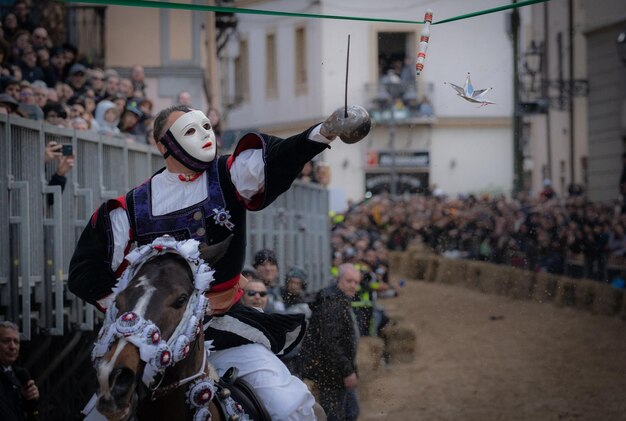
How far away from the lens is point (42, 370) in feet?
32.3

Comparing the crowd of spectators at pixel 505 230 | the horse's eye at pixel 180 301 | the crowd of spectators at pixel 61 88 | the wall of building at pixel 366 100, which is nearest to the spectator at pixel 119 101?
the crowd of spectators at pixel 61 88

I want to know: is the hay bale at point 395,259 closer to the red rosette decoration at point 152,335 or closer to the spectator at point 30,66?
the spectator at point 30,66

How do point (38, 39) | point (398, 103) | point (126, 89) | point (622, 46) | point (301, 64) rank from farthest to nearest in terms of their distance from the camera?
1. point (398, 103)
2. point (301, 64)
3. point (622, 46)
4. point (126, 89)
5. point (38, 39)

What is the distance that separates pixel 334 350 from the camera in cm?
1014

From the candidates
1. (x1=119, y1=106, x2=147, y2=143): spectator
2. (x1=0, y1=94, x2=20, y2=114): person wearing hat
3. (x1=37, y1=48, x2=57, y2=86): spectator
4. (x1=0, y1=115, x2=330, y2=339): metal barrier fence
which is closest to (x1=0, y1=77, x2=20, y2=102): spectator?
(x1=0, y1=94, x2=20, y2=114): person wearing hat

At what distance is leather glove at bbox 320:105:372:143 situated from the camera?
579 centimetres

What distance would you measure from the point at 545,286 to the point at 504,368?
5.10 metres

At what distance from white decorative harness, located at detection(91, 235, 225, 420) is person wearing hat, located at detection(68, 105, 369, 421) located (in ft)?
1.58

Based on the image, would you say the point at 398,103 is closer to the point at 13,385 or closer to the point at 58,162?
the point at 58,162

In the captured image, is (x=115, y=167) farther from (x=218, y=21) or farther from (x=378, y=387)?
(x=218, y=21)

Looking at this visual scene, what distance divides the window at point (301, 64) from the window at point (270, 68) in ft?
9.69

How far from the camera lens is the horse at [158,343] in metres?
5.16

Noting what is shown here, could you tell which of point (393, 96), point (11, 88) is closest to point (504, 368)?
point (11, 88)

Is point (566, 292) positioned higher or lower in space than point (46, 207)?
lower
